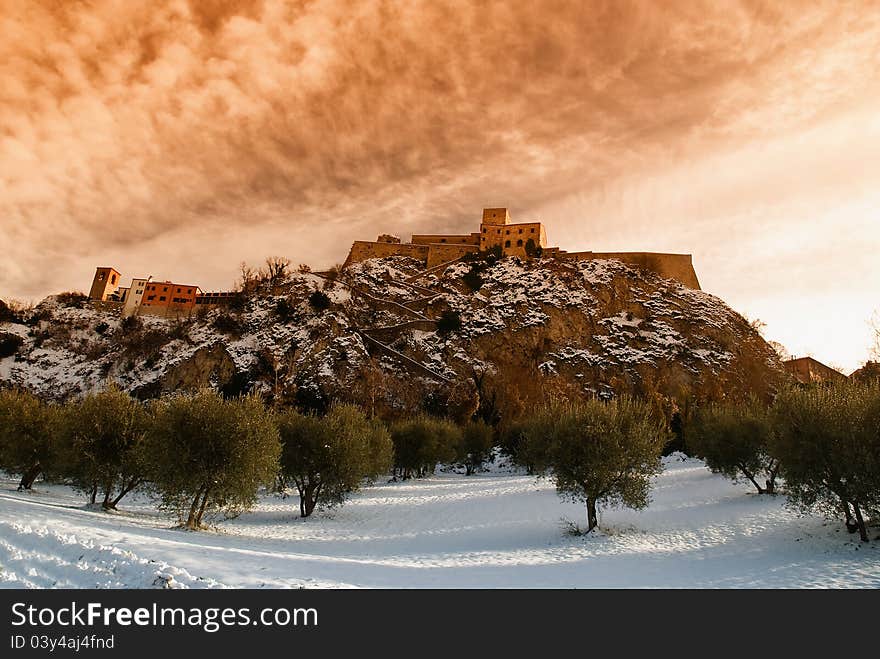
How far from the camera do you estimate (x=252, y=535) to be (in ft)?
67.0

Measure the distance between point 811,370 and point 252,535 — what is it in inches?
4916

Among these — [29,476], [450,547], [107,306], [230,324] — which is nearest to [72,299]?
[107,306]

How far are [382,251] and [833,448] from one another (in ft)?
313

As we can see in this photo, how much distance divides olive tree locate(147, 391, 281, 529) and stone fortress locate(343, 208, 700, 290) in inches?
3299

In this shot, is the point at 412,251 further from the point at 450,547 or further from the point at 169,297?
the point at 450,547

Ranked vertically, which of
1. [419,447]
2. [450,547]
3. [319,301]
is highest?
[319,301]

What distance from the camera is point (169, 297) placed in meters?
104

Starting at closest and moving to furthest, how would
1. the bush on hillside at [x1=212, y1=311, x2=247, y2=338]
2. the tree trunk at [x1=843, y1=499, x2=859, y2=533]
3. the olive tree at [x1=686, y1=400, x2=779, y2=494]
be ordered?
the tree trunk at [x1=843, y1=499, x2=859, y2=533] → the olive tree at [x1=686, y1=400, x2=779, y2=494] → the bush on hillside at [x1=212, y1=311, x2=247, y2=338]

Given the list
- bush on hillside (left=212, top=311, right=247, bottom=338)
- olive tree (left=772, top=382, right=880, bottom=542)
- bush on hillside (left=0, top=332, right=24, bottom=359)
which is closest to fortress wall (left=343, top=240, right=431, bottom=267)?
bush on hillside (left=212, top=311, right=247, bottom=338)

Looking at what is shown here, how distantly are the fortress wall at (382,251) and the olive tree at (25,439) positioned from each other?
257 ft

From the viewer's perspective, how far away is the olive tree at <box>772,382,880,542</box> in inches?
572

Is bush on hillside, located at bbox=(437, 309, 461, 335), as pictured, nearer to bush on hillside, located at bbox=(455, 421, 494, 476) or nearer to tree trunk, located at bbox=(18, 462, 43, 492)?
bush on hillside, located at bbox=(455, 421, 494, 476)

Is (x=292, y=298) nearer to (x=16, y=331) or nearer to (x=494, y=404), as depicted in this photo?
(x=494, y=404)
